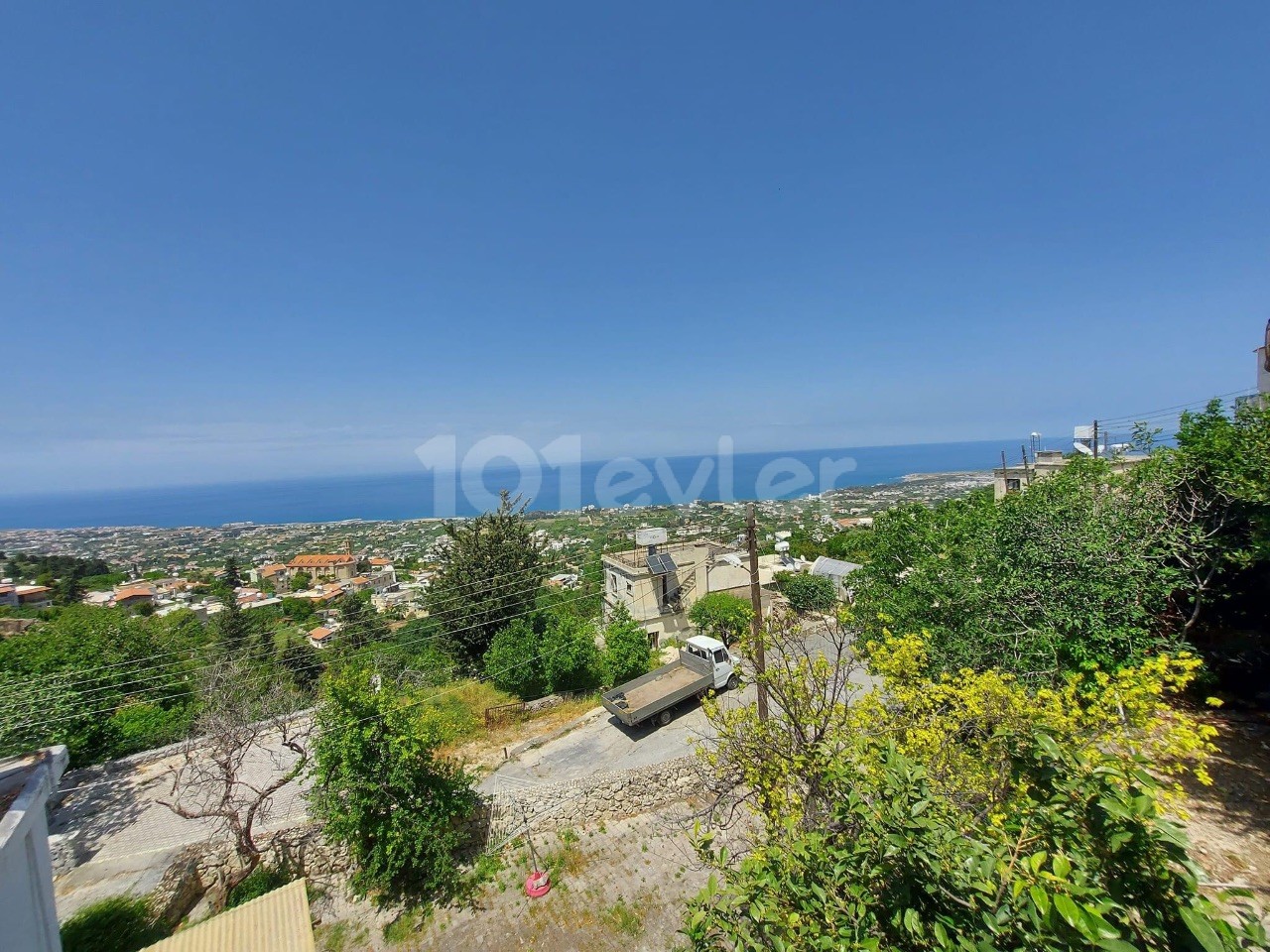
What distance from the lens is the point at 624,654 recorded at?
41.4 feet

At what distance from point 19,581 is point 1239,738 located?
47570 millimetres

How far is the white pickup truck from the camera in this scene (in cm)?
1020

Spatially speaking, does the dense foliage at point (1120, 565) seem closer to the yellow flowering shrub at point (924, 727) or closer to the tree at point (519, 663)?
the yellow flowering shrub at point (924, 727)

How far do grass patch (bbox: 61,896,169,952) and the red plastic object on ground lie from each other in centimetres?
498

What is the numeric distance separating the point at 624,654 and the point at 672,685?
1.82 meters

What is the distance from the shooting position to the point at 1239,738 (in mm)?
6965

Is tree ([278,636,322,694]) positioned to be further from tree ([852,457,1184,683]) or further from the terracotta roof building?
the terracotta roof building

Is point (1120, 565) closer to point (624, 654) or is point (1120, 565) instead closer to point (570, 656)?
point (624, 654)

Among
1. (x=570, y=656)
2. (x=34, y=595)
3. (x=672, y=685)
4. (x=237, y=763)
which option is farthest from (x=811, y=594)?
(x=34, y=595)

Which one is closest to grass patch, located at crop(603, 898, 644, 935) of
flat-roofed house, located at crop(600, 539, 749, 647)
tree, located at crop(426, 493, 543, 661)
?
tree, located at crop(426, 493, 543, 661)

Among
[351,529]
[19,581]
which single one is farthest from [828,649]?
[351,529]

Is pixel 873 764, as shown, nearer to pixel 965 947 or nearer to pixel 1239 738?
pixel 965 947

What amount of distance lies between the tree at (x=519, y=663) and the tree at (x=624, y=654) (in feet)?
5.91

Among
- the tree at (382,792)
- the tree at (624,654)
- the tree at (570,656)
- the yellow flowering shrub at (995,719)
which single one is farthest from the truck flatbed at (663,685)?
the yellow flowering shrub at (995,719)
